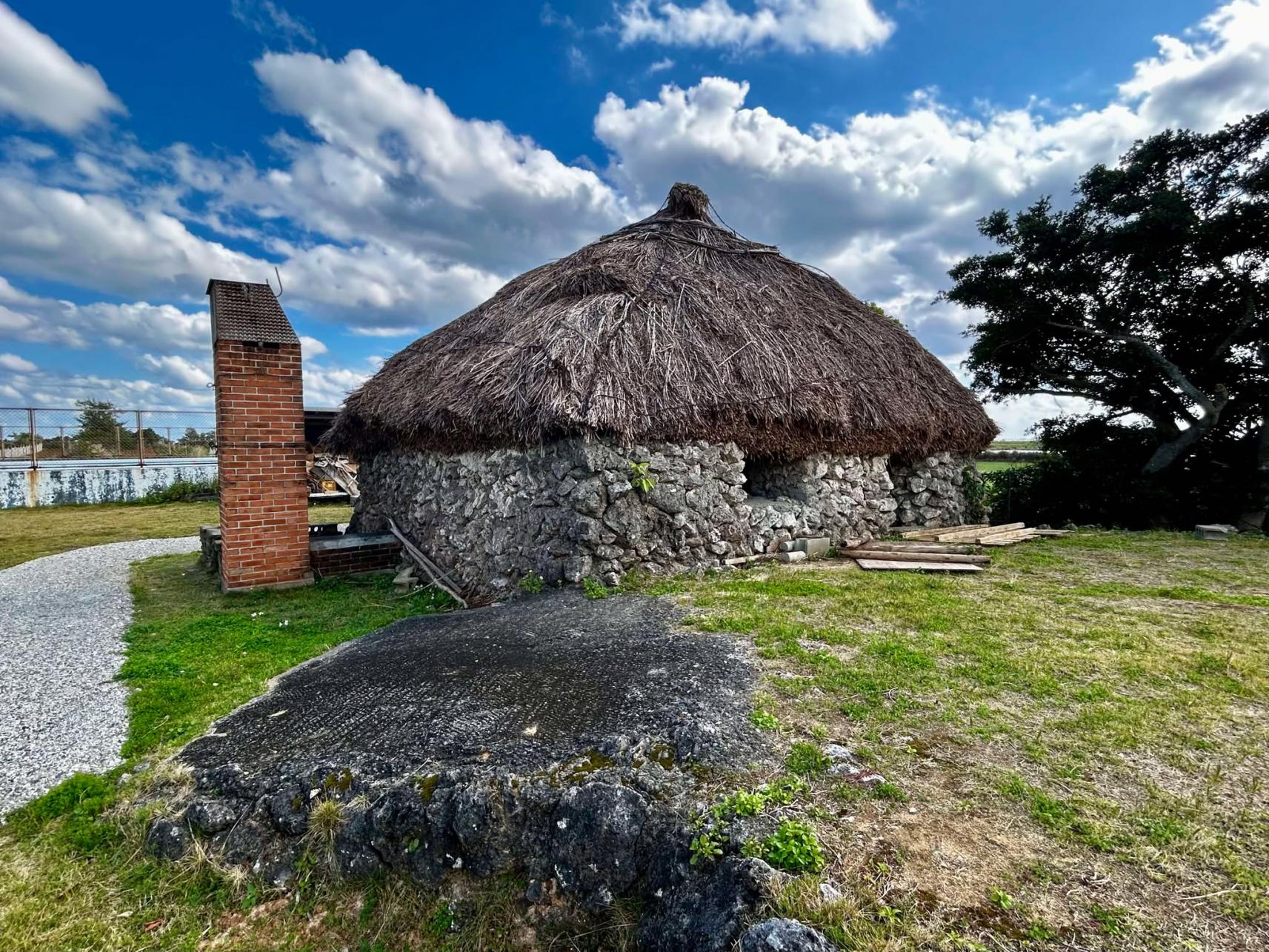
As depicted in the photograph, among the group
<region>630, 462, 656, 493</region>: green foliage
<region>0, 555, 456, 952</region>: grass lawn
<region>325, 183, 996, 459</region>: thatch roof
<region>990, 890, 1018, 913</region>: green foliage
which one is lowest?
<region>0, 555, 456, 952</region>: grass lawn

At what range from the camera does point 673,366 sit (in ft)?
22.6

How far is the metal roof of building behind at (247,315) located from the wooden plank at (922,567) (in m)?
7.49

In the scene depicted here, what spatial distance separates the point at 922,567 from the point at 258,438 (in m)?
8.06

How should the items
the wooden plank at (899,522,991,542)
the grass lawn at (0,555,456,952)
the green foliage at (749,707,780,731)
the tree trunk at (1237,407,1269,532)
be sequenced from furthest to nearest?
the tree trunk at (1237,407,1269,532) < the wooden plank at (899,522,991,542) < the green foliage at (749,707,780,731) < the grass lawn at (0,555,456,952)

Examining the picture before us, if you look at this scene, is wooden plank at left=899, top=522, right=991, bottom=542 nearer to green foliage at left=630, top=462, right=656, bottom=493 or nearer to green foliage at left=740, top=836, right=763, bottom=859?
green foliage at left=630, top=462, right=656, bottom=493

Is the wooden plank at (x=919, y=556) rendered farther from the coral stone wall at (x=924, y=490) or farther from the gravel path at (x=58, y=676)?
the gravel path at (x=58, y=676)

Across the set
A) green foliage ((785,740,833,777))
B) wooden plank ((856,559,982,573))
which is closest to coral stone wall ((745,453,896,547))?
wooden plank ((856,559,982,573))

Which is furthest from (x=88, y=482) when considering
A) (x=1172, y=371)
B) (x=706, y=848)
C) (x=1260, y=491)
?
(x=1260, y=491)

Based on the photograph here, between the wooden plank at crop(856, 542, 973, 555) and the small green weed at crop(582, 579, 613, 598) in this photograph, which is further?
the wooden plank at crop(856, 542, 973, 555)

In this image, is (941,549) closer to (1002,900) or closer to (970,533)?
(970,533)

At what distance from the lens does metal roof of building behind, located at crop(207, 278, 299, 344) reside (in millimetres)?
7469

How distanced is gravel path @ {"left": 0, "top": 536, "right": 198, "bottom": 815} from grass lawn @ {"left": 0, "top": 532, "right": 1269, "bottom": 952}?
0.63ft

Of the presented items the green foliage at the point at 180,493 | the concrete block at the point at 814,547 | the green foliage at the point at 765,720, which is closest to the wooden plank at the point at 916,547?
the concrete block at the point at 814,547

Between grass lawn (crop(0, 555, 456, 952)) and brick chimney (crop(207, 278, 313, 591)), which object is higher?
brick chimney (crop(207, 278, 313, 591))
